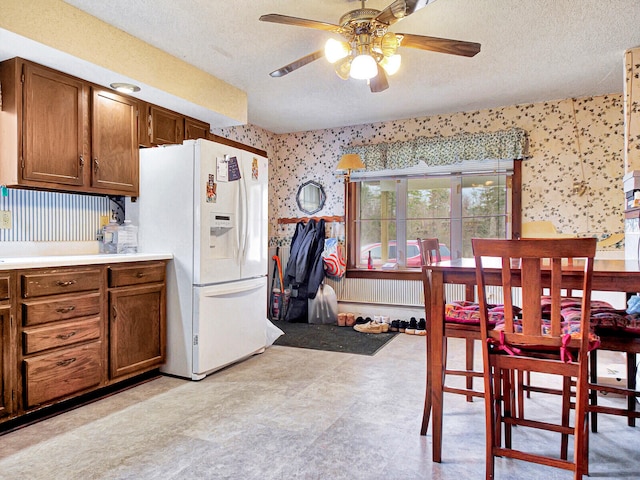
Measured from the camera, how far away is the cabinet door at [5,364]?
2.13m

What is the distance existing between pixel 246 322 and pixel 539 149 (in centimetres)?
346

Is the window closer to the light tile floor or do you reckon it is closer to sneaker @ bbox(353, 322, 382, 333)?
sneaker @ bbox(353, 322, 382, 333)

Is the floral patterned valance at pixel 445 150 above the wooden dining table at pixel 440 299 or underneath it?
above

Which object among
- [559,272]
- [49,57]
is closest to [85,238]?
[49,57]

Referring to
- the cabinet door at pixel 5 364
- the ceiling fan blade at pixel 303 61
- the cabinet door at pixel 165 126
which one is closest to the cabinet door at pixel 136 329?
the cabinet door at pixel 5 364

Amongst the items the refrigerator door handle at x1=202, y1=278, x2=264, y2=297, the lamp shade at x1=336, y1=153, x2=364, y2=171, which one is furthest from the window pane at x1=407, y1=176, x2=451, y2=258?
the refrigerator door handle at x1=202, y1=278, x2=264, y2=297

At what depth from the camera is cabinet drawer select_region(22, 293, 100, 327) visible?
2255 mm

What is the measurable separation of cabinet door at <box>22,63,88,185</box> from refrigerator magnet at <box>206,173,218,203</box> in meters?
0.84

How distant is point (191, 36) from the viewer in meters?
2.87

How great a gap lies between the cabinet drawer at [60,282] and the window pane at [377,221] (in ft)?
10.8

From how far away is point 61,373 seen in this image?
94.4 inches

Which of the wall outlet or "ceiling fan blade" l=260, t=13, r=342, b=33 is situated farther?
the wall outlet

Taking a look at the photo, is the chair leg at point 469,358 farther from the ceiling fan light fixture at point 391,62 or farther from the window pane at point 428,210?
the window pane at point 428,210

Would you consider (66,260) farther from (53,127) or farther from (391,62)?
(391,62)
